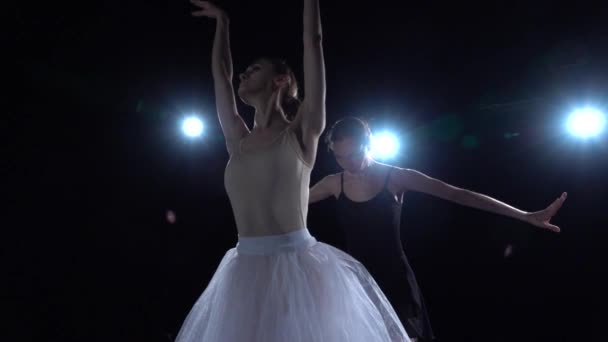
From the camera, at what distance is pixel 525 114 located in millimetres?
2818

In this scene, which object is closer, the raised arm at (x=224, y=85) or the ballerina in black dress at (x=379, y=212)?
the raised arm at (x=224, y=85)

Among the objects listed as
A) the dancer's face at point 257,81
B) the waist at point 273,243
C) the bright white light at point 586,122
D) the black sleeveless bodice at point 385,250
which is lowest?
the black sleeveless bodice at point 385,250

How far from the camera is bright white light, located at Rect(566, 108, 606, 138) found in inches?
100

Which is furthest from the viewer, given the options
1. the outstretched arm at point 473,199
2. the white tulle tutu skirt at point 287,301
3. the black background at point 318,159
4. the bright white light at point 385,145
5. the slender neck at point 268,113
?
the bright white light at point 385,145

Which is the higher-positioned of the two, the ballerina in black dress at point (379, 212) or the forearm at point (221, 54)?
the forearm at point (221, 54)

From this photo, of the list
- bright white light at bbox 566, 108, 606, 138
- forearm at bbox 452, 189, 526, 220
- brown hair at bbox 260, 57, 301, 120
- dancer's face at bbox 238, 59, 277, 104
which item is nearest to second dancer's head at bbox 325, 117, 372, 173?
forearm at bbox 452, 189, 526, 220

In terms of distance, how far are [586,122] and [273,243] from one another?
93.6 inches

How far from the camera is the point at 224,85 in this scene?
1.24m

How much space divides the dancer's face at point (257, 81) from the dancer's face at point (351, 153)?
0.76 metres

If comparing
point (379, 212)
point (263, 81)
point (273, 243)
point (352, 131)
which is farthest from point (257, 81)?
point (379, 212)

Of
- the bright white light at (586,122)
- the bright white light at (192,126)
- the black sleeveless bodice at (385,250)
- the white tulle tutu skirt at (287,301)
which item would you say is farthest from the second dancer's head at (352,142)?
the bright white light at (586,122)

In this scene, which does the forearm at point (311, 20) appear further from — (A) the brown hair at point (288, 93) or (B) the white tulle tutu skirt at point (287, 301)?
(B) the white tulle tutu skirt at point (287, 301)

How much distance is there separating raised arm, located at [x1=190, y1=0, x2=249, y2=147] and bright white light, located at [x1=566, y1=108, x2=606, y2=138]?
2242 mm

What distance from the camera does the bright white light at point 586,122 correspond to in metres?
2.55
